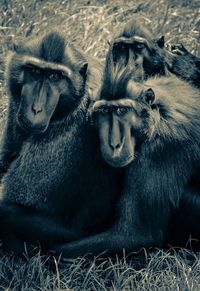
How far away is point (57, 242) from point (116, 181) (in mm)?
502

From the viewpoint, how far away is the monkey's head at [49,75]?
4.29 meters

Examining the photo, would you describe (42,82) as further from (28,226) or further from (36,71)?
(28,226)

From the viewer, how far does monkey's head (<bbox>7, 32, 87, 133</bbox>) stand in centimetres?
429

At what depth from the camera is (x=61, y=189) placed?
4477 mm

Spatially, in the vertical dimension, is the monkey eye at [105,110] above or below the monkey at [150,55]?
below

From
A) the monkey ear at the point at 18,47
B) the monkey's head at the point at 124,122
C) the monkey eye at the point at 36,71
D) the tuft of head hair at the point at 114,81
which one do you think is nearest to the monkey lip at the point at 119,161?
the monkey's head at the point at 124,122

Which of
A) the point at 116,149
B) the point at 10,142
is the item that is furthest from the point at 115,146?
the point at 10,142

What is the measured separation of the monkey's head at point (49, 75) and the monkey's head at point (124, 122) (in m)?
0.28

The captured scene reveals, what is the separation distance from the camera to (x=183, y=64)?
18.2 ft

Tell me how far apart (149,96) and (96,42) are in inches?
117

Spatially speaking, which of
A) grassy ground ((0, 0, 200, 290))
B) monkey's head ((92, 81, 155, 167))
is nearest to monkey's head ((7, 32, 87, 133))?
monkey's head ((92, 81, 155, 167))

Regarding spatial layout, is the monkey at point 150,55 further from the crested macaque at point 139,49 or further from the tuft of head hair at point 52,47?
the tuft of head hair at point 52,47

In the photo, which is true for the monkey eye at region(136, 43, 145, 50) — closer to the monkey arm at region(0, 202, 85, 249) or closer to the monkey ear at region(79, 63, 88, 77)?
the monkey ear at region(79, 63, 88, 77)

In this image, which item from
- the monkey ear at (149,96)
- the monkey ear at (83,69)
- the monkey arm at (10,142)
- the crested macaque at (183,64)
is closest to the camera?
the monkey ear at (149,96)
